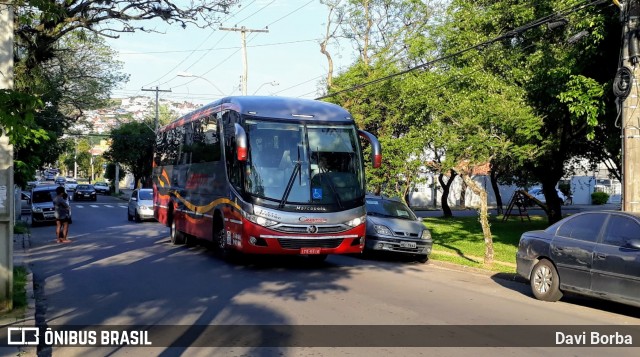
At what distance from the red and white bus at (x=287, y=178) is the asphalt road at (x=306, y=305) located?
76cm

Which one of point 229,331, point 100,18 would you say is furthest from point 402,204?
point 229,331

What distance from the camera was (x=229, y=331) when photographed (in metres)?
8.01

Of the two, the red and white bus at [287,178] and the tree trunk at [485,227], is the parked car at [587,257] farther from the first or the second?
the red and white bus at [287,178]

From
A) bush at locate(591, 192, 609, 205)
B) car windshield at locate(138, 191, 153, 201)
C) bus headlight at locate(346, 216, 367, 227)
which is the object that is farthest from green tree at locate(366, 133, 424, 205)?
bush at locate(591, 192, 609, 205)

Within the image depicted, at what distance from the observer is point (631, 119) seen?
1184 centimetres

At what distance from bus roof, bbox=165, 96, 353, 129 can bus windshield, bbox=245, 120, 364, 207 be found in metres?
0.22

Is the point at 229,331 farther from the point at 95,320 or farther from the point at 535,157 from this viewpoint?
the point at 535,157

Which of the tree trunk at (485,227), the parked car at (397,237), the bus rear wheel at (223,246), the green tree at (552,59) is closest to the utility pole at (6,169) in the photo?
the bus rear wheel at (223,246)

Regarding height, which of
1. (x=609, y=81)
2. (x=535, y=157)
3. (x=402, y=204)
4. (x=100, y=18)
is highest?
(x=100, y=18)

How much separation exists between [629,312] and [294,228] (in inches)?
247

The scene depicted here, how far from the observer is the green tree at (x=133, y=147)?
69438 millimetres

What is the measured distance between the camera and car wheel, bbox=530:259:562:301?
34.2 feet

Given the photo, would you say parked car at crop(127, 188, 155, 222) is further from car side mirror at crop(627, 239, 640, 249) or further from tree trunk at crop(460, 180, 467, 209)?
tree trunk at crop(460, 180, 467, 209)

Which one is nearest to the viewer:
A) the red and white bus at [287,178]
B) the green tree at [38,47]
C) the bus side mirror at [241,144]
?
the green tree at [38,47]
